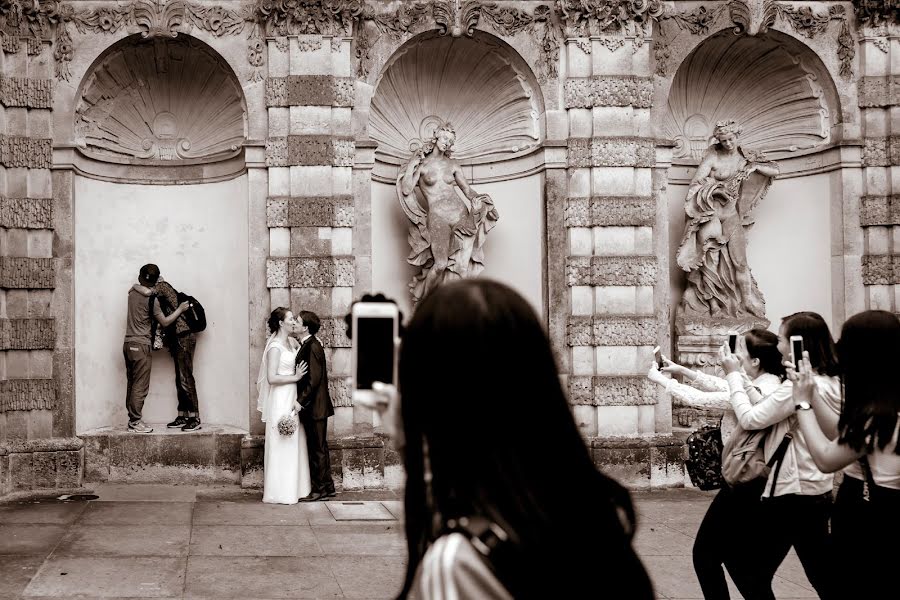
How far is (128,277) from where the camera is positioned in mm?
12617

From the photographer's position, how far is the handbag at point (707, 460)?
6031 mm

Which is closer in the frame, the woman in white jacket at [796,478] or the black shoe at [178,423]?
the woman in white jacket at [796,478]

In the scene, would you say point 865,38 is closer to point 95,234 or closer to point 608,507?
point 95,234

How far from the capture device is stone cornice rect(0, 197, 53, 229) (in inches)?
444

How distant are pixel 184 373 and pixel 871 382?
9624mm

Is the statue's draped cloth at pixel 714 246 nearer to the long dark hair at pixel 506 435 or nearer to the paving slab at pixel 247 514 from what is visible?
the paving slab at pixel 247 514

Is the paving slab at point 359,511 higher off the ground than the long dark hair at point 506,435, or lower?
lower

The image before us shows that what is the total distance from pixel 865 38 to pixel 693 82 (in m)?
2.19

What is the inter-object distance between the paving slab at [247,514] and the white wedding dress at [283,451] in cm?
19

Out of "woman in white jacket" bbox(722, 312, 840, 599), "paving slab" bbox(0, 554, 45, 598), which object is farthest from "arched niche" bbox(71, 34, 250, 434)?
"woman in white jacket" bbox(722, 312, 840, 599)

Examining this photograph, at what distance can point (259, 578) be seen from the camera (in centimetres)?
756

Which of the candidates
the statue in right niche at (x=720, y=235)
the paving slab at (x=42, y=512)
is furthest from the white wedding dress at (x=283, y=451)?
the statue in right niche at (x=720, y=235)

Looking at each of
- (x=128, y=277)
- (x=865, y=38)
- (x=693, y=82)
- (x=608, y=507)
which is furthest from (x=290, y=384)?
(x=608, y=507)

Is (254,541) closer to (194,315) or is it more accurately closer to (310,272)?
(310,272)
